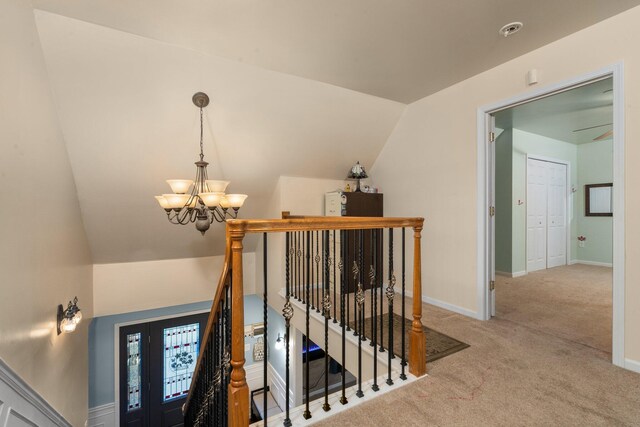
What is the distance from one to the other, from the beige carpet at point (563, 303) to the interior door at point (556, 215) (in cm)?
51

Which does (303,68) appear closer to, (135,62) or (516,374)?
(135,62)

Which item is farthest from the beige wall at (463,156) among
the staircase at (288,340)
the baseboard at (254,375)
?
the baseboard at (254,375)

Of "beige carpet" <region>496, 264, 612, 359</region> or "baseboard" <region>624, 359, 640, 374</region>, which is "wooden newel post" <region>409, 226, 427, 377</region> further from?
"beige carpet" <region>496, 264, 612, 359</region>

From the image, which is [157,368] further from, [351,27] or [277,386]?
[351,27]

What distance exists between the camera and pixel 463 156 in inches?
123

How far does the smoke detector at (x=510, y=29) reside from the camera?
7.22 ft

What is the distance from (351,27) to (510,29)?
4.04ft

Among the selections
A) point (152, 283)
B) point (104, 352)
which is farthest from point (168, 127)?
point (104, 352)

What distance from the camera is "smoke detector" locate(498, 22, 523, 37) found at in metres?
2.20

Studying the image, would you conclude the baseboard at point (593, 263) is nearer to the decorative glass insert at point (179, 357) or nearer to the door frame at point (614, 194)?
the door frame at point (614, 194)

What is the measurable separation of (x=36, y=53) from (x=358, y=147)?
3.24 m

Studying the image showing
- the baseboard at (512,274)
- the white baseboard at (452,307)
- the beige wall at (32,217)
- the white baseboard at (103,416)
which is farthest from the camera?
the baseboard at (512,274)

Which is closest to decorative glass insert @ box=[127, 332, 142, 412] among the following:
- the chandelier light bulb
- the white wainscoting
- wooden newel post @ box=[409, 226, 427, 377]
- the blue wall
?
the blue wall

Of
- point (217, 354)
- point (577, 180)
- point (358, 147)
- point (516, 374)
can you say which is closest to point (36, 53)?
point (217, 354)
